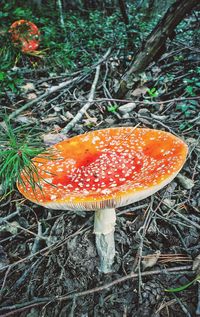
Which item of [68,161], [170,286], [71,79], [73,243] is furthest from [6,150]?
[71,79]

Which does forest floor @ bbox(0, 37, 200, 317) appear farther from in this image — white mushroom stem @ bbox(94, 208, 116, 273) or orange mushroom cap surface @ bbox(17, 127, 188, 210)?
orange mushroom cap surface @ bbox(17, 127, 188, 210)

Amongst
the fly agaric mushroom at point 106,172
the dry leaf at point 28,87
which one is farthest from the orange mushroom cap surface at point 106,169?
the dry leaf at point 28,87

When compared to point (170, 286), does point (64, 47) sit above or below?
above

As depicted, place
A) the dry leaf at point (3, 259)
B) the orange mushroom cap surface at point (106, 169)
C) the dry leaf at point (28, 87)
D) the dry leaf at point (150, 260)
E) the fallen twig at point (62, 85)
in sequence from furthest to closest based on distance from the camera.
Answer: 1. the dry leaf at point (28, 87)
2. the fallen twig at point (62, 85)
3. the dry leaf at point (3, 259)
4. the dry leaf at point (150, 260)
5. the orange mushroom cap surface at point (106, 169)

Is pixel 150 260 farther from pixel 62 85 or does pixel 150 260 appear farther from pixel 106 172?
pixel 62 85

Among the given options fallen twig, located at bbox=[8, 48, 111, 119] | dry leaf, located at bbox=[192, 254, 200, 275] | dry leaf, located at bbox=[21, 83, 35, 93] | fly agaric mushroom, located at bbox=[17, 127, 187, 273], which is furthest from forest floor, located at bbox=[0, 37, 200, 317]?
dry leaf, located at bbox=[21, 83, 35, 93]

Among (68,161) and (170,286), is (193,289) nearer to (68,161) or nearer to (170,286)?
(170,286)

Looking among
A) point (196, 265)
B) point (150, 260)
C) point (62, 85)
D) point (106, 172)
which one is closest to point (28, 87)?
point (62, 85)

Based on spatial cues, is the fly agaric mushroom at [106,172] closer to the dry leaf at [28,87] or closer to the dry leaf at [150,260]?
the dry leaf at [150,260]
